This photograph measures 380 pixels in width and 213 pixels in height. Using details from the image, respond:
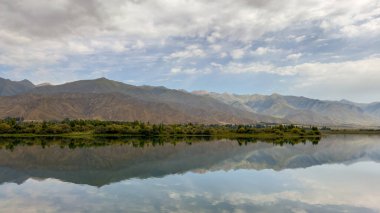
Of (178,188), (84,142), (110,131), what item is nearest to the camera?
(178,188)

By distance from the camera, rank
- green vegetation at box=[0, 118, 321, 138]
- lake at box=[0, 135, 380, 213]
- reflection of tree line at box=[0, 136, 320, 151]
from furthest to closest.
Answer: green vegetation at box=[0, 118, 321, 138]
reflection of tree line at box=[0, 136, 320, 151]
lake at box=[0, 135, 380, 213]

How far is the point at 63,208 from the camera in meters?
30.3

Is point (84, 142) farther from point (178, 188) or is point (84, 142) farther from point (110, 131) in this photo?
point (178, 188)

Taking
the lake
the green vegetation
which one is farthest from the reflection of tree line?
the lake

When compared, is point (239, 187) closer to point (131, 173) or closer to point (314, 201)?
point (314, 201)

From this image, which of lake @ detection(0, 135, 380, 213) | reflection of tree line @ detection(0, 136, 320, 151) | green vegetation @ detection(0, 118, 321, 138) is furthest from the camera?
green vegetation @ detection(0, 118, 321, 138)

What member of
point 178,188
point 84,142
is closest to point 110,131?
point 84,142

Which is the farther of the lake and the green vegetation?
the green vegetation

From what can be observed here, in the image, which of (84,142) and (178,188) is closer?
(178,188)

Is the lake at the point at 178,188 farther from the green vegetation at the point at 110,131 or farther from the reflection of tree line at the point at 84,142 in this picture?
the green vegetation at the point at 110,131

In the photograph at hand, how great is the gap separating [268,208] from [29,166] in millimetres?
47989

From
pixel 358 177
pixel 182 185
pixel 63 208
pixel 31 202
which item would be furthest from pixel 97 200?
pixel 358 177

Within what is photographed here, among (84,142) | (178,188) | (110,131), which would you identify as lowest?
(84,142)

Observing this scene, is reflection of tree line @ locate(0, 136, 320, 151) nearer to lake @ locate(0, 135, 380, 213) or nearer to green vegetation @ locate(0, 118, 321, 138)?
green vegetation @ locate(0, 118, 321, 138)
